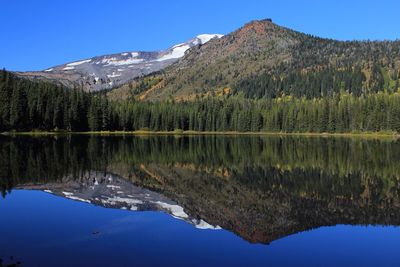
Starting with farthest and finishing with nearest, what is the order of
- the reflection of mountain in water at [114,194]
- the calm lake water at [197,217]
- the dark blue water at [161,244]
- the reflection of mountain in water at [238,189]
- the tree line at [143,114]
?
the tree line at [143,114] → the reflection of mountain in water at [114,194] → the reflection of mountain in water at [238,189] → the calm lake water at [197,217] → the dark blue water at [161,244]

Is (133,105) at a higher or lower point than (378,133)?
higher

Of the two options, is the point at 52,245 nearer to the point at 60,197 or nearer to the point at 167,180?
the point at 60,197

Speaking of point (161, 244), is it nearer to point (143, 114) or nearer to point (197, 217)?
point (197, 217)

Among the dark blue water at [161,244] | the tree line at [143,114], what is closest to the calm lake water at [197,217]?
the dark blue water at [161,244]

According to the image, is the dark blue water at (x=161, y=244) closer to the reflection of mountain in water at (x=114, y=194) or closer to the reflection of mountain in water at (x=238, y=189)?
the reflection of mountain in water at (x=238, y=189)

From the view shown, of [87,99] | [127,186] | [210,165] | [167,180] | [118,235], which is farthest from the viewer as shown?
[87,99]

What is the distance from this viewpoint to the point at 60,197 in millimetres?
27281

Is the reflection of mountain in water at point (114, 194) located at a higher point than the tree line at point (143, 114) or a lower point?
lower

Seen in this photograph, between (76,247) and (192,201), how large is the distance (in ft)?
36.3

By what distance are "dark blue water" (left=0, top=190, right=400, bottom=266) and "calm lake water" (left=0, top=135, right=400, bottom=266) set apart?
4cm

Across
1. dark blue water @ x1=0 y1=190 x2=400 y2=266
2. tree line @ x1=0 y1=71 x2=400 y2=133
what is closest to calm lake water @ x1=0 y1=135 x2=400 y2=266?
dark blue water @ x1=0 y1=190 x2=400 y2=266

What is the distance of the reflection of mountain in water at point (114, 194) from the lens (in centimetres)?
2442

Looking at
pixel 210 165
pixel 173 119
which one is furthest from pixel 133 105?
pixel 210 165

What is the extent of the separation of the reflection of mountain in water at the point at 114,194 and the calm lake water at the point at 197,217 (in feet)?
0.21
